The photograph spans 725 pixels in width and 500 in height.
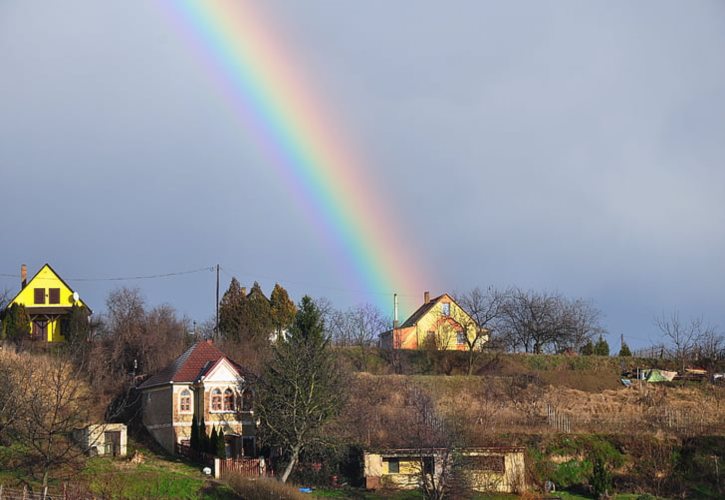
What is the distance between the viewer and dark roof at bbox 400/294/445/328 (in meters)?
83.4

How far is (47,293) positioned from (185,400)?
81.3ft

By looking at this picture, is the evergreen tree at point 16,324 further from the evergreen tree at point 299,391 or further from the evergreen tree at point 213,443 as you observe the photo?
the evergreen tree at point 299,391

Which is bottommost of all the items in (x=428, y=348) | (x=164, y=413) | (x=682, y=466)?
(x=682, y=466)

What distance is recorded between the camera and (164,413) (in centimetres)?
5184

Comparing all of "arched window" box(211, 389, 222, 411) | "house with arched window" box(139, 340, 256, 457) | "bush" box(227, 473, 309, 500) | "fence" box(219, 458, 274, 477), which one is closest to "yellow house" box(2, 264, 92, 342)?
"house with arched window" box(139, 340, 256, 457)

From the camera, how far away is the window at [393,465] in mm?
45031

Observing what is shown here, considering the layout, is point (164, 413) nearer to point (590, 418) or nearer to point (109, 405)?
point (109, 405)

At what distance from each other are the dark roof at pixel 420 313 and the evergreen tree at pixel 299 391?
36.2m

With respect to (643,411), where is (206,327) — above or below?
→ above

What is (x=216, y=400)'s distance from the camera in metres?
50.7

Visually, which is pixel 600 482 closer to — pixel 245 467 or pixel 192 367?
pixel 245 467

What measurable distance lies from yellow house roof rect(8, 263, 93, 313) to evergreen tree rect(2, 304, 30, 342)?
15.8 ft

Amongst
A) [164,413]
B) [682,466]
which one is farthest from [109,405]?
[682,466]

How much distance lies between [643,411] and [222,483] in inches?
1213
